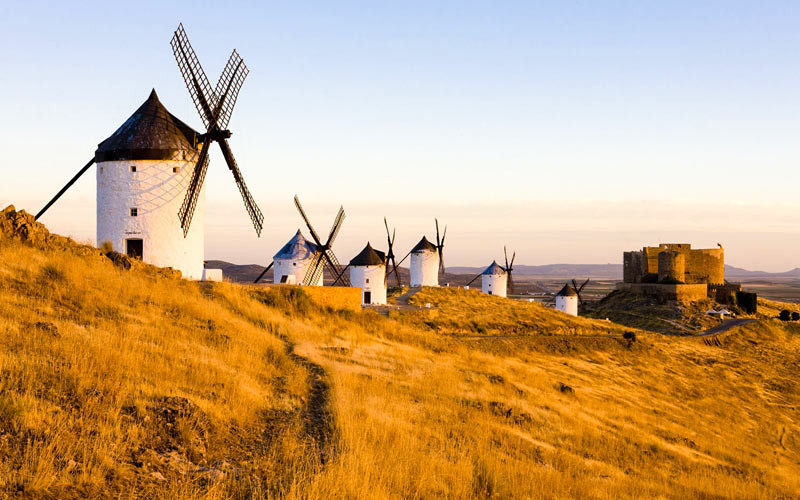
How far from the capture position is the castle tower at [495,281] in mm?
57000

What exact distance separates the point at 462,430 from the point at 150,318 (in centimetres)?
639

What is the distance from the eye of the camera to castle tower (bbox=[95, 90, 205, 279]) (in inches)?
820

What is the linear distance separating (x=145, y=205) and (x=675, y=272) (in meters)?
43.5

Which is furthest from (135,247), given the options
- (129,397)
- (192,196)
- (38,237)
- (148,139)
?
(129,397)

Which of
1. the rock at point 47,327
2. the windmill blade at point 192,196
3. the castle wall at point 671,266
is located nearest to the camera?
the rock at point 47,327

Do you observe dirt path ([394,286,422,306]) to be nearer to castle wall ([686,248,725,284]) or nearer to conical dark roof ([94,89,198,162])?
conical dark roof ([94,89,198,162])

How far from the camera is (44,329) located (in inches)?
347

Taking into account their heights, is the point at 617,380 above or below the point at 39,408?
below

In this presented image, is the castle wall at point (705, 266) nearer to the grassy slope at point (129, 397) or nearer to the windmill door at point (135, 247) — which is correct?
the windmill door at point (135, 247)

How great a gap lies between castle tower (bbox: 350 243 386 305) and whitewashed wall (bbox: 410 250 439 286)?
12293 millimetres

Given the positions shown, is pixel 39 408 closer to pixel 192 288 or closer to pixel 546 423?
pixel 546 423

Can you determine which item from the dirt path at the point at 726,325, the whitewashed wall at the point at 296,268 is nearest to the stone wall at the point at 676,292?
the dirt path at the point at 726,325

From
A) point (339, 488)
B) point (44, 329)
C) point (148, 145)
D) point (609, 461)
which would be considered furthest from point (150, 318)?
point (148, 145)

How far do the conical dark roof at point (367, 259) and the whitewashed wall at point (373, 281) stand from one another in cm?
28
